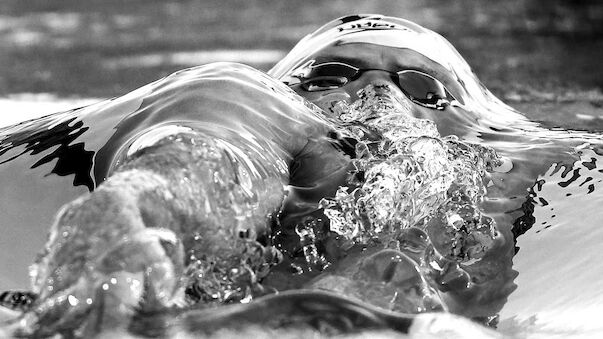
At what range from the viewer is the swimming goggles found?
227cm

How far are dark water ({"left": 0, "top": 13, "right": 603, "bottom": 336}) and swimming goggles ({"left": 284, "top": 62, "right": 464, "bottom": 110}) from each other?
0.07 metres

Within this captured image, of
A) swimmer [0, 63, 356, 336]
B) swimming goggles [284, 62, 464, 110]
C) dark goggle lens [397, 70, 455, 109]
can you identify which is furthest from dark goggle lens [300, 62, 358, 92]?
swimmer [0, 63, 356, 336]

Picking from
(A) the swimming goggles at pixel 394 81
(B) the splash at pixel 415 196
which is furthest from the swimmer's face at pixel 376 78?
(B) the splash at pixel 415 196

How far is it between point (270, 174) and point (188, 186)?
27 centimetres

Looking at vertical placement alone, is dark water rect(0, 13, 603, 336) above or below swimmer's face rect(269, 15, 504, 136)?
below

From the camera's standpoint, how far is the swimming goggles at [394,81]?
2.27 metres

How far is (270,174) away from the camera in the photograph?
1.79m

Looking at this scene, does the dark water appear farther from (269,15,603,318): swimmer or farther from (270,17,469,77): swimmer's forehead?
(270,17,469,77): swimmer's forehead

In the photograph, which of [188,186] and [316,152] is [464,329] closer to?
[188,186]

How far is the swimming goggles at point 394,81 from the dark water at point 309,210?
0.21 feet

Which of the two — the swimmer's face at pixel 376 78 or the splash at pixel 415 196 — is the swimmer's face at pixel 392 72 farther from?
the splash at pixel 415 196

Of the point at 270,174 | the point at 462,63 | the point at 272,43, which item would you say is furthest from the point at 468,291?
the point at 272,43

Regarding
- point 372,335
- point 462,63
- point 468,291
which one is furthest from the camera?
point 462,63

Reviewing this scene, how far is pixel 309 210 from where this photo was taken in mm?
1809
